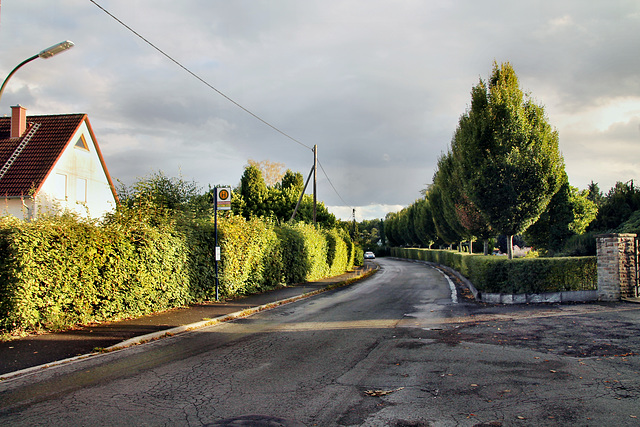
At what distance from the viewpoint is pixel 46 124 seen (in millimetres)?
26703

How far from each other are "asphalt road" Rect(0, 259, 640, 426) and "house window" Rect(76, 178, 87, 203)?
2167 cm

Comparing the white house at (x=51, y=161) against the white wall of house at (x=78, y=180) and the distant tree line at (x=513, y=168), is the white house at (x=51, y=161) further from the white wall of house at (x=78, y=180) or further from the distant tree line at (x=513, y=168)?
the distant tree line at (x=513, y=168)

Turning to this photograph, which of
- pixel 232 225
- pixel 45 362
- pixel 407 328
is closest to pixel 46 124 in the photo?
pixel 232 225

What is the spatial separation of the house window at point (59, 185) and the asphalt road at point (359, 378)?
20107 mm

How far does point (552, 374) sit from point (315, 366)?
321 cm

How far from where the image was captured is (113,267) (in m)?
9.75

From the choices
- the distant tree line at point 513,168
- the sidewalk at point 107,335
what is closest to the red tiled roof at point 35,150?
the sidewalk at point 107,335

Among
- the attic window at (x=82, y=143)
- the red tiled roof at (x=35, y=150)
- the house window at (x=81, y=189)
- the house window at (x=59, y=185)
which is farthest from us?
the attic window at (x=82, y=143)

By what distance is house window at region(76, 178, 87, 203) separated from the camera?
26859 millimetres

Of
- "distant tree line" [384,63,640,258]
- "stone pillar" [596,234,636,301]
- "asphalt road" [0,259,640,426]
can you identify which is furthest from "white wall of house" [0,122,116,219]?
"stone pillar" [596,234,636,301]

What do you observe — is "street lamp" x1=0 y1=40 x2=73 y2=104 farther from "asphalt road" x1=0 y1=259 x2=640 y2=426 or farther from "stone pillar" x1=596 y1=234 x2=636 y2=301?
"stone pillar" x1=596 y1=234 x2=636 y2=301

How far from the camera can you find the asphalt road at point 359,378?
14.6 feet

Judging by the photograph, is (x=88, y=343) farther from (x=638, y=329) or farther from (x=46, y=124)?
(x=46, y=124)

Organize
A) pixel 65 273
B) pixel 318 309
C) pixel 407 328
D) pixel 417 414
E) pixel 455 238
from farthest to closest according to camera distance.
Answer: pixel 455 238 → pixel 318 309 → pixel 407 328 → pixel 65 273 → pixel 417 414
